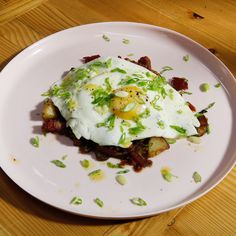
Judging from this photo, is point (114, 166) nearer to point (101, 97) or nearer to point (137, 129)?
point (137, 129)

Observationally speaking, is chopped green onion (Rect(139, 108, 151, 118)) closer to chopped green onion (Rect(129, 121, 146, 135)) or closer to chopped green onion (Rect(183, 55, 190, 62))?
chopped green onion (Rect(129, 121, 146, 135))

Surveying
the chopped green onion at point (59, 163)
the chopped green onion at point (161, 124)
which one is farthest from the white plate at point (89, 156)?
the chopped green onion at point (161, 124)

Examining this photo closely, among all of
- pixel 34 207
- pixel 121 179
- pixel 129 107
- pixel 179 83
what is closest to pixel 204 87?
pixel 179 83

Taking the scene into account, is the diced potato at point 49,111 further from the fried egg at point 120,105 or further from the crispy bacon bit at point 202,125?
the crispy bacon bit at point 202,125

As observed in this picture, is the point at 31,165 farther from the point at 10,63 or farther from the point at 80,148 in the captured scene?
the point at 10,63


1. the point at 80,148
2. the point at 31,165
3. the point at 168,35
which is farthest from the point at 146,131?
the point at 168,35

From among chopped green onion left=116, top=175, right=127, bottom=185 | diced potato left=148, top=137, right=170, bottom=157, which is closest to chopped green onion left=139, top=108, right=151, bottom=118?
diced potato left=148, top=137, right=170, bottom=157

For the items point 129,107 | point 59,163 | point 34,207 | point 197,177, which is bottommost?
point 34,207
